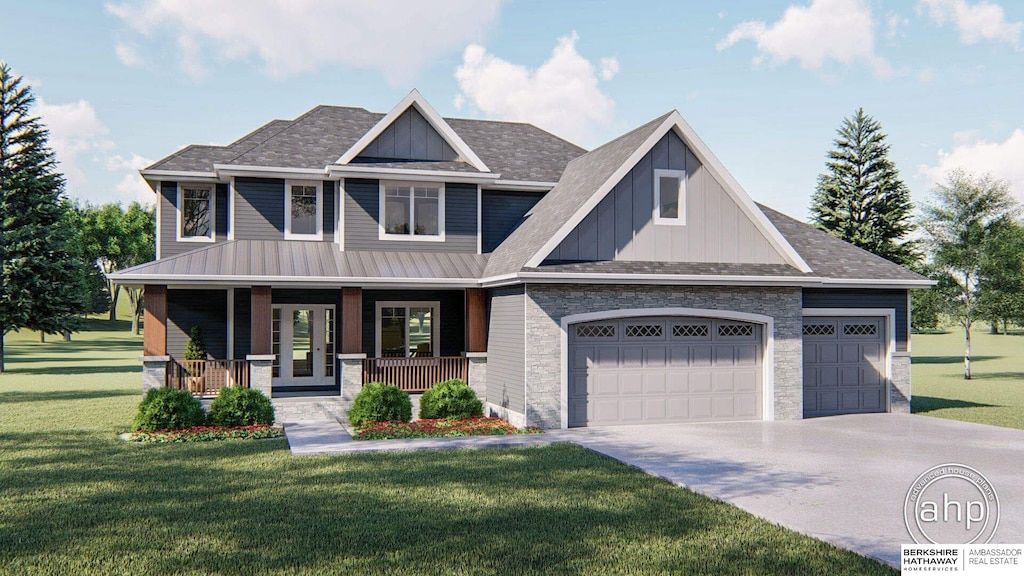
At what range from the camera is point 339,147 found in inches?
851

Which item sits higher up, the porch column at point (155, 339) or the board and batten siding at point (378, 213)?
the board and batten siding at point (378, 213)

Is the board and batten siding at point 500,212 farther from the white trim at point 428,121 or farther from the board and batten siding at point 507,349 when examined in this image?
the board and batten siding at point 507,349

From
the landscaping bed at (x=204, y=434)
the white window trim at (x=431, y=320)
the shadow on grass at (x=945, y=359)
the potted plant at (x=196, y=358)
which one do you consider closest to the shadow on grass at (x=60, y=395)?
the potted plant at (x=196, y=358)

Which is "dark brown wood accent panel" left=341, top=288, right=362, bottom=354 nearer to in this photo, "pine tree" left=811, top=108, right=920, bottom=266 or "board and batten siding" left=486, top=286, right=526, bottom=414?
"board and batten siding" left=486, top=286, right=526, bottom=414

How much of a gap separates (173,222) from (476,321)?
9195mm

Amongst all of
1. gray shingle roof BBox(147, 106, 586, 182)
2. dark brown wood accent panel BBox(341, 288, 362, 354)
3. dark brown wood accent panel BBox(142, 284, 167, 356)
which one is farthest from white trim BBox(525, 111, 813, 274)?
dark brown wood accent panel BBox(142, 284, 167, 356)

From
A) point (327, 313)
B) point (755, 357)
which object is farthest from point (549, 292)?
point (327, 313)

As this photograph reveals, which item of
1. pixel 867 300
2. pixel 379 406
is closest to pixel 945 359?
pixel 867 300

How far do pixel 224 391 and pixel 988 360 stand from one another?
4170 centimetres

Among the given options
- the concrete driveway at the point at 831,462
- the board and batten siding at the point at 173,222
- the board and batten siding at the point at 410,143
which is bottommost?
the concrete driveway at the point at 831,462

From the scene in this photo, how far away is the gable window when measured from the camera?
2083 cm

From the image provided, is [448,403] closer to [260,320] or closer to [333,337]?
[260,320]

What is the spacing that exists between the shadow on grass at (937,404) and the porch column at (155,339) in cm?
1879

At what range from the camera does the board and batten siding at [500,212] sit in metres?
21.0
